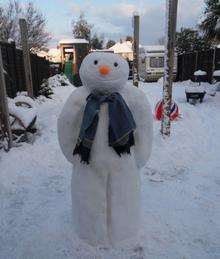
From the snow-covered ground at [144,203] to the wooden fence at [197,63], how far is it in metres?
11.3

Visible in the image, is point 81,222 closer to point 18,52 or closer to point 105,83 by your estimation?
point 105,83

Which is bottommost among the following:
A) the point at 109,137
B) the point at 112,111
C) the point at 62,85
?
the point at 62,85

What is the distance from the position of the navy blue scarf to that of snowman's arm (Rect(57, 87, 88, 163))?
0.12m

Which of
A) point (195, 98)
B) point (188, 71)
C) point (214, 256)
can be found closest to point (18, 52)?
point (195, 98)

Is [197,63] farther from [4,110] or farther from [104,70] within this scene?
[104,70]

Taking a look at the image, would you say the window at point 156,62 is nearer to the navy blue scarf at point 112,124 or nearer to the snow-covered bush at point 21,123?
the snow-covered bush at point 21,123

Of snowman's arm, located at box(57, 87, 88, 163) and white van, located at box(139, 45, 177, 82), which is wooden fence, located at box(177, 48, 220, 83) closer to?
white van, located at box(139, 45, 177, 82)

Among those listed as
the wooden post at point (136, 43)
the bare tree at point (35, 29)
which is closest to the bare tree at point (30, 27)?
the bare tree at point (35, 29)

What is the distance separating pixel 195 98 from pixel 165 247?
916cm

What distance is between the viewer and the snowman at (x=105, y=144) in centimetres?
337

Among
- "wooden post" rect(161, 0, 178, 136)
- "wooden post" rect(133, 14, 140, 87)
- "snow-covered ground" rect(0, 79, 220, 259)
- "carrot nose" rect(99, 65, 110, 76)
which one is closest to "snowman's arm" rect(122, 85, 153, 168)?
"carrot nose" rect(99, 65, 110, 76)

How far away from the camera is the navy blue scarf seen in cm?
333

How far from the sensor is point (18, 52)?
10.8m

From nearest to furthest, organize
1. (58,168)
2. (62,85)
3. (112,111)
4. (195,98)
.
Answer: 1. (112,111)
2. (58,168)
3. (195,98)
4. (62,85)
